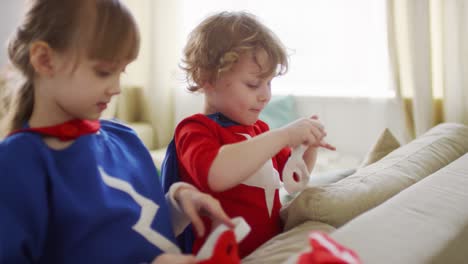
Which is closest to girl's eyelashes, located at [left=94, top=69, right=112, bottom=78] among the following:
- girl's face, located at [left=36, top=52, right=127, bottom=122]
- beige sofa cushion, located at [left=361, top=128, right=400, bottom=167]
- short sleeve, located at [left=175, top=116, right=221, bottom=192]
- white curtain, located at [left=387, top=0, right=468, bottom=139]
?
girl's face, located at [left=36, top=52, right=127, bottom=122]

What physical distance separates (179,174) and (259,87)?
277 mm

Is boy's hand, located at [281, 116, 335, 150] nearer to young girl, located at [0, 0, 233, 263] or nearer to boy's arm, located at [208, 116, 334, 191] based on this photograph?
boy's arm, located at [208, 116, 334, 191]

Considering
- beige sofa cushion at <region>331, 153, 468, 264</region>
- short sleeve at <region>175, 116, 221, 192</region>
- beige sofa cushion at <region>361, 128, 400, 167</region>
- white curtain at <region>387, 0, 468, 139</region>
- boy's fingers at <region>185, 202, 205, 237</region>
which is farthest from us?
white curtain at <region>387, 0, 468, 139</region>

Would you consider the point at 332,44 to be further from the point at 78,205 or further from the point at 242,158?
the point at 78,205

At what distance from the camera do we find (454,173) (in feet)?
3.36

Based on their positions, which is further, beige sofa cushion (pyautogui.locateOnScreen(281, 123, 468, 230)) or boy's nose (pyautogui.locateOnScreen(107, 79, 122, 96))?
beige sofa cushion (pyautogui.locateOnScreen(281, 123, 468, 230))

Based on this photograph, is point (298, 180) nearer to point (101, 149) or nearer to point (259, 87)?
point (259, 87)

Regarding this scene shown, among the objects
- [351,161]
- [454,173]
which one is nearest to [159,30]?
[351,161]

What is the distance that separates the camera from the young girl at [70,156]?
687 mm

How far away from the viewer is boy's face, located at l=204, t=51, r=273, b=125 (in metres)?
1.00

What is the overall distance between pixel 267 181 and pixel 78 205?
44 centimetres

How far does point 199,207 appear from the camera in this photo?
83cm

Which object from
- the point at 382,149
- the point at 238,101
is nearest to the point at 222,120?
the point at 238,101

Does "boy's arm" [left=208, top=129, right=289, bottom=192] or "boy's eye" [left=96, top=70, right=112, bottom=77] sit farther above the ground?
"boy's eye" [left=96, top=70, right=112, bottom=77]
